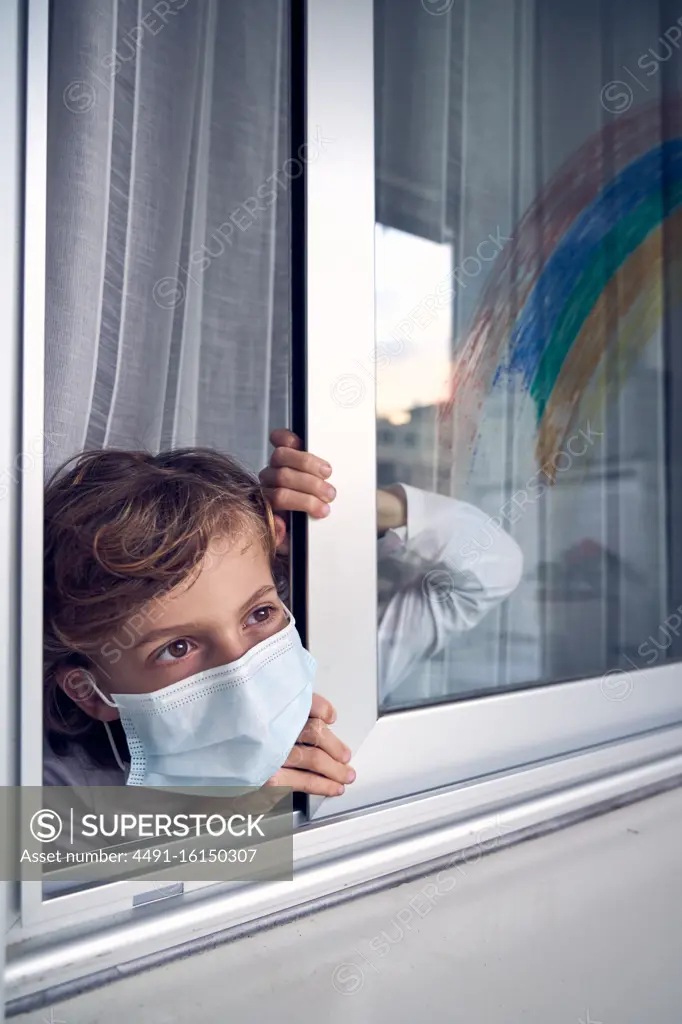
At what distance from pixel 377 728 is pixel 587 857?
0.30 metres

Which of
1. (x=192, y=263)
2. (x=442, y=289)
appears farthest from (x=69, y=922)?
(x=442, y=289)

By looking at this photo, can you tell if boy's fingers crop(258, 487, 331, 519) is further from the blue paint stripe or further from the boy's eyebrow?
the blue paint stripe

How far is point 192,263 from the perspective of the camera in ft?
2.96

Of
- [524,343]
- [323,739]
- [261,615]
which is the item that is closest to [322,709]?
[323,739]

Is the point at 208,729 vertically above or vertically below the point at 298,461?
below

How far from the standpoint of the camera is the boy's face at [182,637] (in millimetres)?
747

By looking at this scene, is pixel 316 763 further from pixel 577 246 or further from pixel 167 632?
pixel 577 246

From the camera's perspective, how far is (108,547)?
0.74 meters

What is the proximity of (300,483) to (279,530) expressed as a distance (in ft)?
0.22

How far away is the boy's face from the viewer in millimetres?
747

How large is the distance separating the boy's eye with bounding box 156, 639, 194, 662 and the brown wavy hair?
0.05m

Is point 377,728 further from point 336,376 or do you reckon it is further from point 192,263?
point 192,263

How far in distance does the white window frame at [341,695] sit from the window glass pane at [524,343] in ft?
0.38

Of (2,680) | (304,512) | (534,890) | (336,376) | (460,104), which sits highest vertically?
(460,104)
